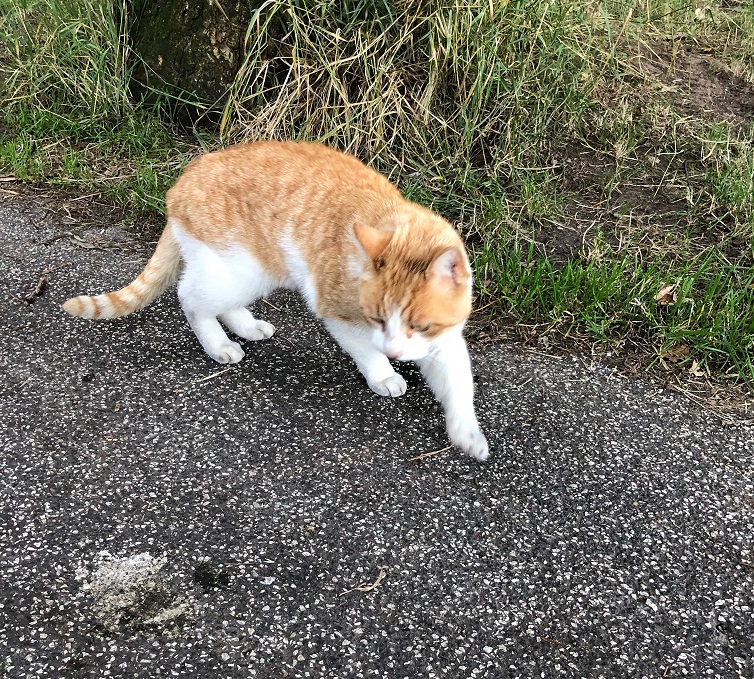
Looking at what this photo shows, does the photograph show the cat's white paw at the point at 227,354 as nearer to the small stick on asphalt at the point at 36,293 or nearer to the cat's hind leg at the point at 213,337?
the cat's hind leg at the point at 213,337

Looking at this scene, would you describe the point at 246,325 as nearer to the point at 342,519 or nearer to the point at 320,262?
the point at 320,262

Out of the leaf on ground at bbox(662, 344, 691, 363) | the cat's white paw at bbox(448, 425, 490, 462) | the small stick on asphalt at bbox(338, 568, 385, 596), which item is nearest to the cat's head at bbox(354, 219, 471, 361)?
the cat's white paw at bbox(448, 425, 490, 462)

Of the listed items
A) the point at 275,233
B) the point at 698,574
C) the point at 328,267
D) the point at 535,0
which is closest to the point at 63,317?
the point at 275,233

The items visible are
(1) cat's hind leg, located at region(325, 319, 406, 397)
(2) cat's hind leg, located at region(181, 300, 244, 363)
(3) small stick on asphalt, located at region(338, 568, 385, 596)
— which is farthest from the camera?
(2) cat's hind leg, located at region(181, 300, 244, 363)

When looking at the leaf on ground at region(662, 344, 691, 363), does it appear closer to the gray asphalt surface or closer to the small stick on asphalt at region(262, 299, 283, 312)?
the gray asphalt surface

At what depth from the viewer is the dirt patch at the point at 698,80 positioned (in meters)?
4.26

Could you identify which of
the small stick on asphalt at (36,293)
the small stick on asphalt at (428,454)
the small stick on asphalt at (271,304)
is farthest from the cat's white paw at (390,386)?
the small stick on asphalt at (36,293)

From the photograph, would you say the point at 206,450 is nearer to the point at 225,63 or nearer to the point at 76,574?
the point at 76,574

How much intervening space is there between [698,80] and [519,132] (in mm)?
1493

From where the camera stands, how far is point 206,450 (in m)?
2.59

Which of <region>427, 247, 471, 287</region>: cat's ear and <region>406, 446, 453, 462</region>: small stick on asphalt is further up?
<region>427, 247, 471, 287</region>: cat's ear

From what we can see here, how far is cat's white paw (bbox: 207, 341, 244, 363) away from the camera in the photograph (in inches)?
120

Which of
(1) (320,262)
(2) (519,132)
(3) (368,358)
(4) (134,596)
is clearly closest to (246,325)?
(1) (320,262)

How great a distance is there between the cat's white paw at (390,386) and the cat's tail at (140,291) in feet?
3.50
